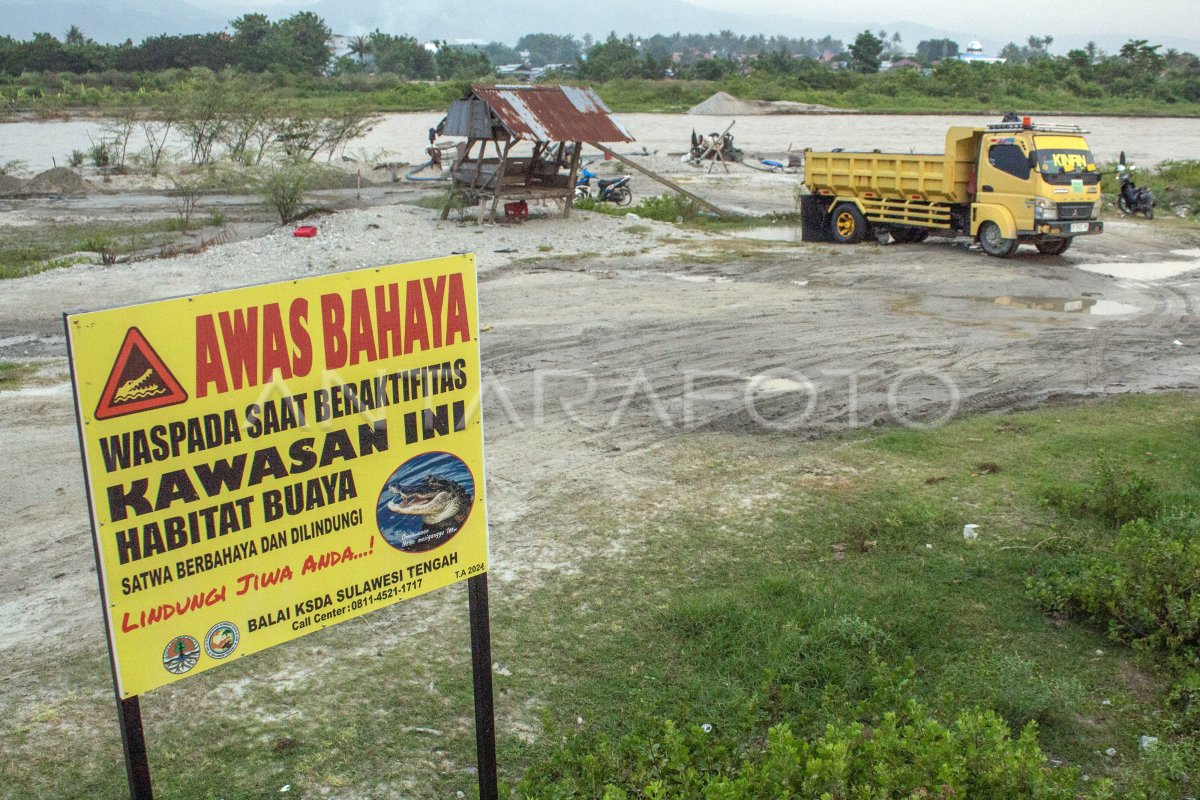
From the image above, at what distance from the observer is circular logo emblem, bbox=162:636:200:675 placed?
3602mm

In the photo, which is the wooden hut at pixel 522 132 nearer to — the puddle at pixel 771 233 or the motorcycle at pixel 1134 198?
the puddle at pixel 771 233

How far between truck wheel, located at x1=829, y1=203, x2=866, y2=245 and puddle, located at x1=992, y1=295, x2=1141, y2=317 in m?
5.56

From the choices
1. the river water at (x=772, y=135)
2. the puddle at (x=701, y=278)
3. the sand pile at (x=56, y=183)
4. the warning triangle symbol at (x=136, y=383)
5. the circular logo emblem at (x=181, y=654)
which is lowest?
the puddle at (x=701, y=278)

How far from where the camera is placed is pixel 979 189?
18.6m

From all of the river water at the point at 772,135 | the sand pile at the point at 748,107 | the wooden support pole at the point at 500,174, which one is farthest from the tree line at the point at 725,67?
the wooden support pole at the point at 500,174

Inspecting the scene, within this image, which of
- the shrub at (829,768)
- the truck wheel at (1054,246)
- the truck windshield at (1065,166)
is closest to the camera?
the shrub at (829,768)

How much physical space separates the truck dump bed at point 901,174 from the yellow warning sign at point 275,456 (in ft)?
53.3

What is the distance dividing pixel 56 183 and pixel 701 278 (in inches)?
922

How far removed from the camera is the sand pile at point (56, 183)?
103ft

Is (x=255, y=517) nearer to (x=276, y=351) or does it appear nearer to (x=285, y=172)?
(x=276, y=351)

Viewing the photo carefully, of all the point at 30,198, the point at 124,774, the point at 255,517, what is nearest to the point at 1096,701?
the point at 255,517

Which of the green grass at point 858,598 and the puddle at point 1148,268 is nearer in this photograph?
the green grass at point 858,598

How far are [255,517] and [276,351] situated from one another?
0.59 metres

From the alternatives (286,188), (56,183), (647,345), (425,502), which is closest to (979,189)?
(647,345)
